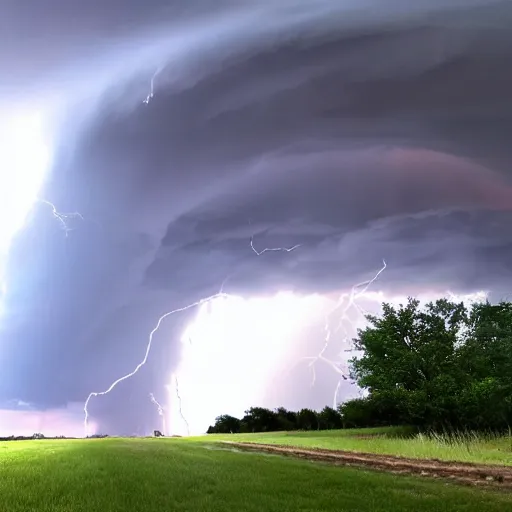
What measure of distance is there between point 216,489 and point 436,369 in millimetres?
31686

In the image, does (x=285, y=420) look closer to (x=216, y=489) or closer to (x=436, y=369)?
(x=436, y=369)

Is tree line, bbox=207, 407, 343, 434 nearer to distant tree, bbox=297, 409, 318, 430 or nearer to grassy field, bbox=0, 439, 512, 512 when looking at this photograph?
distant tree, bbox=297, 409, 318, 430

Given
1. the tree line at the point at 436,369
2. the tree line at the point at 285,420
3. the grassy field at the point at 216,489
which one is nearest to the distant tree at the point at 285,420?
the tree line at the point at 285,420

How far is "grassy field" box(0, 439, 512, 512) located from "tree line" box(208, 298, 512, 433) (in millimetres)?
24548

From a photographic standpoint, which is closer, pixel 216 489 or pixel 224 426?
pixel 216 489

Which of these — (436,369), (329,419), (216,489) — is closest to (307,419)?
(329,419)

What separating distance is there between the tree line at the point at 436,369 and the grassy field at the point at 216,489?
80.5 feet

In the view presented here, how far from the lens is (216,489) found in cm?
1253

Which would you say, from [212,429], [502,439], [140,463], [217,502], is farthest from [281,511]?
[212,429]

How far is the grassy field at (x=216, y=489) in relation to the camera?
35.6 ft

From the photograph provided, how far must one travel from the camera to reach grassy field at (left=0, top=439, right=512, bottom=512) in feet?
35.6

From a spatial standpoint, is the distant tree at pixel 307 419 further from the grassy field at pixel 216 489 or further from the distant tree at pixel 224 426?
the grassy field at pixel 216 489

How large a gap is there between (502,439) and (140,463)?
23928 millimetres

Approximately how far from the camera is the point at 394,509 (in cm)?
1055
